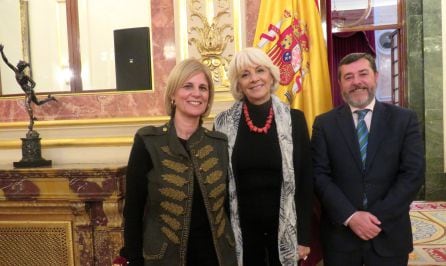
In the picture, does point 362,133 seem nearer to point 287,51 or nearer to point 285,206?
point 285,206

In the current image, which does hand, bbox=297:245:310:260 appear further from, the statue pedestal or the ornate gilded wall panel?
the statue pedestal

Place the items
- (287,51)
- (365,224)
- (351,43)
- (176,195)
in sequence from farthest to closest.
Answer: (351,43), (287,51), (365,224), (176,195)

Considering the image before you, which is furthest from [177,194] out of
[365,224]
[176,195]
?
[365,224]

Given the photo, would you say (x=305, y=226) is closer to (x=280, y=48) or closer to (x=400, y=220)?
(x=400, y=220)

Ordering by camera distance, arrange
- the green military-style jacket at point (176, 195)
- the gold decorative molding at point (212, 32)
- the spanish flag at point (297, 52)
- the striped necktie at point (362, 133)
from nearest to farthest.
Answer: the green military-style jacket at point (176, 195)
the striped necktie at point (362, 133)
the spanish flag at point (297, 52)
the gold decorative molding at point (212, 32)

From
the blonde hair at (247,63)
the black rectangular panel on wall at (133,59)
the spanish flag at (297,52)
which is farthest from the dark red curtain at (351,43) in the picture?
the blonde hair at (247,63)

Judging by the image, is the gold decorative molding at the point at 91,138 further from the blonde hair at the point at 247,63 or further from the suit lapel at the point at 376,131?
the suit lapel at the point at 376,131

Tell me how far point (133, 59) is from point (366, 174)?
5.83 feet

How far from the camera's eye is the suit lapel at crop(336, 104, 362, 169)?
6.27 ft

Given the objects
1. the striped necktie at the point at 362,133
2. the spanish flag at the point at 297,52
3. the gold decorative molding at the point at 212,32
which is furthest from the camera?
the gold decorative molding at the point at 212,32

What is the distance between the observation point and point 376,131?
6.28 feet

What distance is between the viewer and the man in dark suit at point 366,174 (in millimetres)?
1855

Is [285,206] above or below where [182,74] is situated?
below

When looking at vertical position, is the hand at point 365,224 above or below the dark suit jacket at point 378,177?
below
